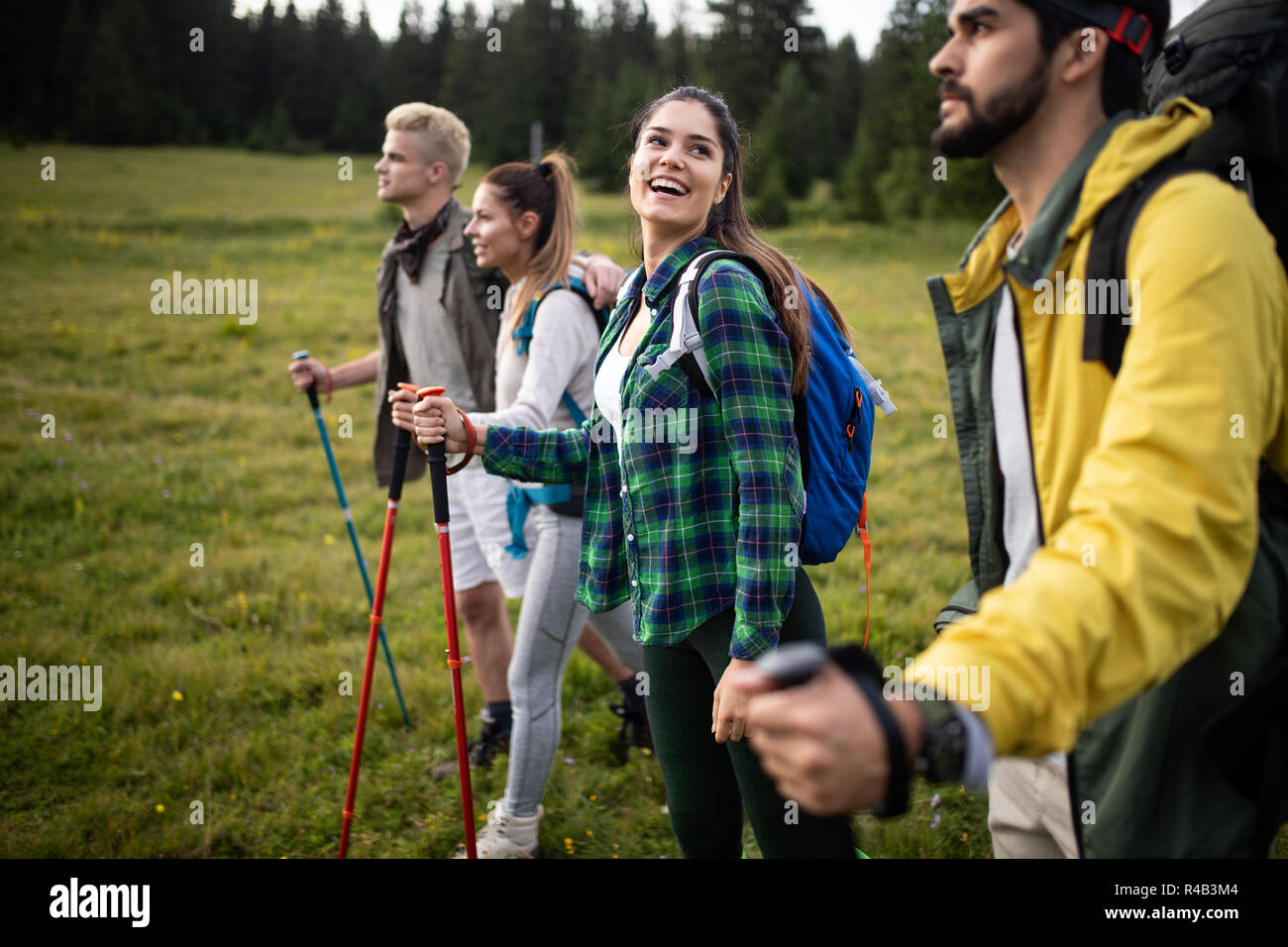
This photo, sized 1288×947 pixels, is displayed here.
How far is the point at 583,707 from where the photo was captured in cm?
557

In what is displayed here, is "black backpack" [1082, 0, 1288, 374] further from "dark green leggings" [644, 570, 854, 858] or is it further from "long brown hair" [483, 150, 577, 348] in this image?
"long brown hair" [483, 150, 577, 348]

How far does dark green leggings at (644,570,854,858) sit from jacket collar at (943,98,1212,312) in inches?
51.7

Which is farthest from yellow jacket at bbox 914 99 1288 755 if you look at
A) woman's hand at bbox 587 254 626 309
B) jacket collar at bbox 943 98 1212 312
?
woman's hand at bbox 587 254 626 309

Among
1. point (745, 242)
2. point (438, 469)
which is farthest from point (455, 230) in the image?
point (745, 242)

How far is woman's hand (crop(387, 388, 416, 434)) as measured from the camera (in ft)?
10.7

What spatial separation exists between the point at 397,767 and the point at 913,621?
11.2ft

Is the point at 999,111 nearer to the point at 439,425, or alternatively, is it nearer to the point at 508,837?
the point at 439,425

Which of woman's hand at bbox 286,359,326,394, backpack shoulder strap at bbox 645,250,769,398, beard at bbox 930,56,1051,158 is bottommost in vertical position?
woman's hand at bbox 286,359,326,394

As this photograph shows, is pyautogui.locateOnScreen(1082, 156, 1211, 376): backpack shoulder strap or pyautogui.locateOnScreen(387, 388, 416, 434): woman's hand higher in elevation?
pyautogui.locateOnScreen(1082, 156, 1211, 376): backpack shoulder strap

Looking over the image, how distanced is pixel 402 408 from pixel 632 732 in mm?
2663

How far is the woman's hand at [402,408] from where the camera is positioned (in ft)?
10.7

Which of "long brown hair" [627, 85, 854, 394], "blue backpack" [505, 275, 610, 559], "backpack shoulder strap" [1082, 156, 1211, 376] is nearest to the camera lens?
"backpack shoulder strap" [1082, 156, 1211, 376]
